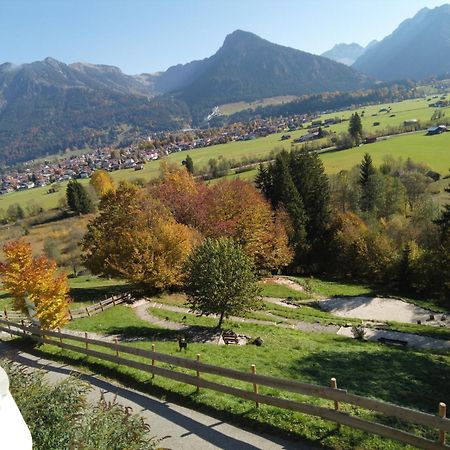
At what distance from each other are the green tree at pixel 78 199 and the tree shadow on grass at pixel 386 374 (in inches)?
4028

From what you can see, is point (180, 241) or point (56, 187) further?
point (56, 187)

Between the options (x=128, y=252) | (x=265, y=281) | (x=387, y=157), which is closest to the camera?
(x=128, y=252)

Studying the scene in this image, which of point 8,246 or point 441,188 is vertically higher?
point 8,246

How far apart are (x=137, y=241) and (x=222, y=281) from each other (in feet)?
45.6

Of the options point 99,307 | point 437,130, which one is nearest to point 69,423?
point 99,307

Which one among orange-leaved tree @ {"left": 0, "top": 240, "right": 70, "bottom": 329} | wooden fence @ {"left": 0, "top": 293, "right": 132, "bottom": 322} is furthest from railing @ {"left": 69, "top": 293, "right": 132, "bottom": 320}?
orange-leaved tree @ {"left": 0, "top": 240, "right": 70, "bottom": 329}

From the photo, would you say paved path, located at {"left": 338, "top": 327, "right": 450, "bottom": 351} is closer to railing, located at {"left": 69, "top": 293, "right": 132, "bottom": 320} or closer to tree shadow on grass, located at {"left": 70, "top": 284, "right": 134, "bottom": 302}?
railing, located at {"left": 69, "top": 293, "right": 132, "bottom": 320}

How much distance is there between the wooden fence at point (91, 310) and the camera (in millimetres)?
32875

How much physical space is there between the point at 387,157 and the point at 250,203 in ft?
227

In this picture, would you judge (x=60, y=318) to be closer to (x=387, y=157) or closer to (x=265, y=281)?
(x=265, y=281)

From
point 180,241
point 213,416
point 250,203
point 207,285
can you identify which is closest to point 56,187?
point 250,203

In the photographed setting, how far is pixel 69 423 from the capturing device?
749 centimetres

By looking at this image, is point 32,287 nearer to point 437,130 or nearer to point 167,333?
point 167,333

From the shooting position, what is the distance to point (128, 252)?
125 feet
